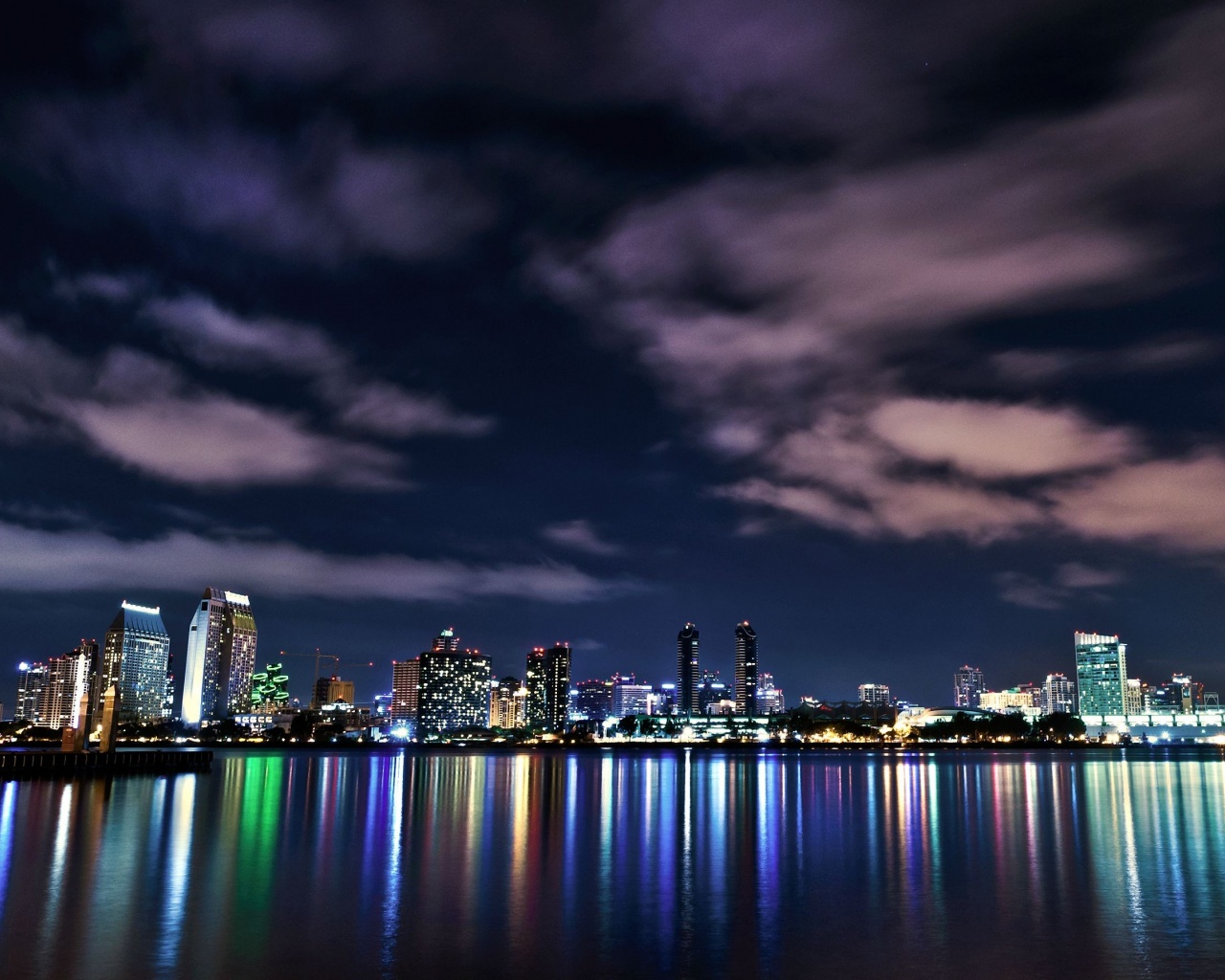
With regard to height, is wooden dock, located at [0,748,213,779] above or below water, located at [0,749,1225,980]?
above

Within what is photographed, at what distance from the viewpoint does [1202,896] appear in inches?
1232

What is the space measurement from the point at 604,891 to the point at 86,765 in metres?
93.8

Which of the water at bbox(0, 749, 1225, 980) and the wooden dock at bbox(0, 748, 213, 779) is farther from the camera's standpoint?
the wooden dock at bbox(0, 748, 213, 779)

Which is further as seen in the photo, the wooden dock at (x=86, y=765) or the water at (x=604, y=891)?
the wooden dock at (x=86, y=765)

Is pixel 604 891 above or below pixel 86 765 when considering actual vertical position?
below

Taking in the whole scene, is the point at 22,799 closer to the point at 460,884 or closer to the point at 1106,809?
the point at 460,884

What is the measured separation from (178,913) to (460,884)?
8.79 m

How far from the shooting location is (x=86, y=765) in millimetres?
107125

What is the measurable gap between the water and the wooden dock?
143 ft

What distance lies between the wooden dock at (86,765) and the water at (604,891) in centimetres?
4349

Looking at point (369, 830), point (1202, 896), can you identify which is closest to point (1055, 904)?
point (1202, 896)

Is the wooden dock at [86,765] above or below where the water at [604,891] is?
above

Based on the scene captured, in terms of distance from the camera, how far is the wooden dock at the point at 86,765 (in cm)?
10112

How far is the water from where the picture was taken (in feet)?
76.1
